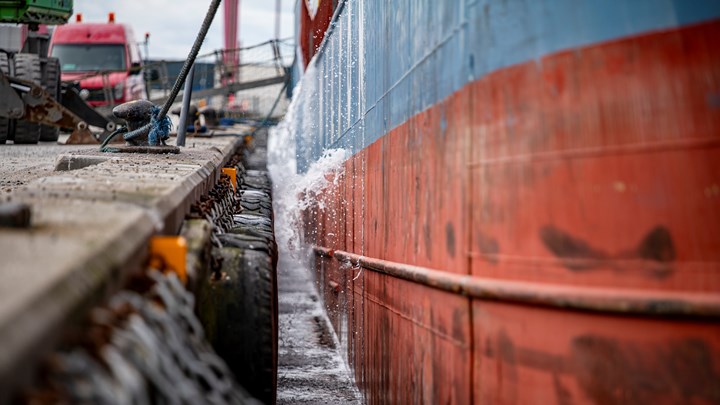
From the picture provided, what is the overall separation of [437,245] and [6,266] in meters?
2.03

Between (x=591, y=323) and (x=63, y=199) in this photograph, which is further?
(x=63, y=199)

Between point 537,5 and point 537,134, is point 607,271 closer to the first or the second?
point 537,134

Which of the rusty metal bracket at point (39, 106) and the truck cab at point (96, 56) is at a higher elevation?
the truck cab at point (96, 56)

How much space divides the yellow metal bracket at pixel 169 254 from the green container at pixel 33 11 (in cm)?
1164

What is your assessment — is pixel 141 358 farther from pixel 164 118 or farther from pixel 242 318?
pixel 164 118

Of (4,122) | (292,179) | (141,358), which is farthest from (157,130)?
(292,179)

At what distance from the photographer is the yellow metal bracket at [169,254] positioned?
100 inches

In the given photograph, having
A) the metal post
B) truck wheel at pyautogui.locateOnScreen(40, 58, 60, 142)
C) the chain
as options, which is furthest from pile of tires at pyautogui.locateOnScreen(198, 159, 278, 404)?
truck wheel at pyautogui.locateOnScreen(40, 58, 60, 142)

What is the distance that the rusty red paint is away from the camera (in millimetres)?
2568

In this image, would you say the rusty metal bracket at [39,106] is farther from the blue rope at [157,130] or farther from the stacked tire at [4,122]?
the blue rope at [157,130]

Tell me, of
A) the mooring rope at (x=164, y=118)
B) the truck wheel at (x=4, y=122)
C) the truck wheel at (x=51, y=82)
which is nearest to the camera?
the mooring rope at (x=164, y=118)

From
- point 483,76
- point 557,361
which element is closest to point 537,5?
point 483,76

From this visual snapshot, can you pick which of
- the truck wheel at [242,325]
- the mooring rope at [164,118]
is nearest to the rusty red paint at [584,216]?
the truck wheel at [242,325]

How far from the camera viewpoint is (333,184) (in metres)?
8.12
